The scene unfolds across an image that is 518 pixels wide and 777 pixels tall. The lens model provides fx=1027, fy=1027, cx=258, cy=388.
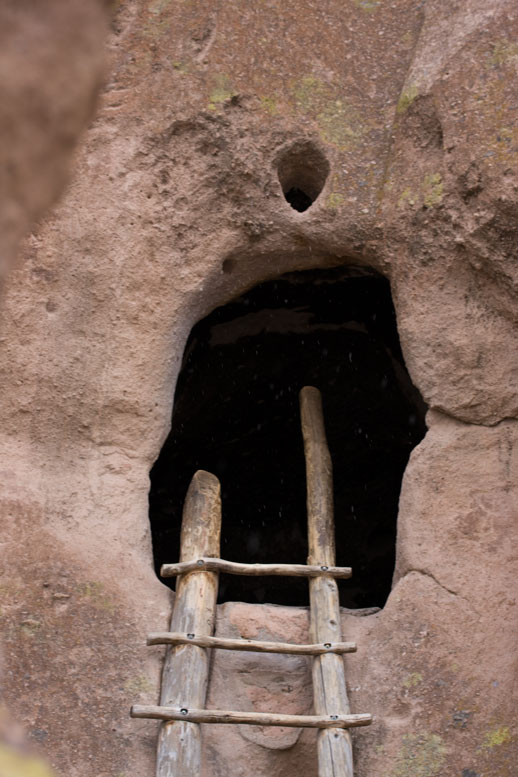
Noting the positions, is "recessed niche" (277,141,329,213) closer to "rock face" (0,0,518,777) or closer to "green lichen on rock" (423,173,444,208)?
"rock face" (0,0,518,777)

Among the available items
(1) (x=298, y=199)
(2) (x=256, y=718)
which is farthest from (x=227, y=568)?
(1) (x=298, y=199)

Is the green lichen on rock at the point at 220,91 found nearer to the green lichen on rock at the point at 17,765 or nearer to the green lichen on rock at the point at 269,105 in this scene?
the green lichen on rock at the point at 269,105

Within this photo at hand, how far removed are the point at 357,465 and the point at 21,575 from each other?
2.31m

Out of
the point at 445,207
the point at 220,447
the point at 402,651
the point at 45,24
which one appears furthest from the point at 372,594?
the point at 45,24

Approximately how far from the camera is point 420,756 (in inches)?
120

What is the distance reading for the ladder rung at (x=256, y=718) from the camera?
3.01 meters

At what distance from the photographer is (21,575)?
3.21 m

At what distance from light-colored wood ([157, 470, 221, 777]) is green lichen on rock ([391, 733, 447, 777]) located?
606 millimetres

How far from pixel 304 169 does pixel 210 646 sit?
1.77 meters

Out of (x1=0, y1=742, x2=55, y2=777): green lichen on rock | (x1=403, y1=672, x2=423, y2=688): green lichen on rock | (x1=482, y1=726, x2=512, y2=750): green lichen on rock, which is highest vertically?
(x1=403, y1=672, x2=423, y2=688): green lichen on rock

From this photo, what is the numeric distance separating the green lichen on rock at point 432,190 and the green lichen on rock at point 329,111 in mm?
317

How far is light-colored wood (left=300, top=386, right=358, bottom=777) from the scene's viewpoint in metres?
3.03

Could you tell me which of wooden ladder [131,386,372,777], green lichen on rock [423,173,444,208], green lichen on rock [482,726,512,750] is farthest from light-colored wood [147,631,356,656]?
green lichen on rock [423,173,444,208]

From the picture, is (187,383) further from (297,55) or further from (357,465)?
(297,55)
